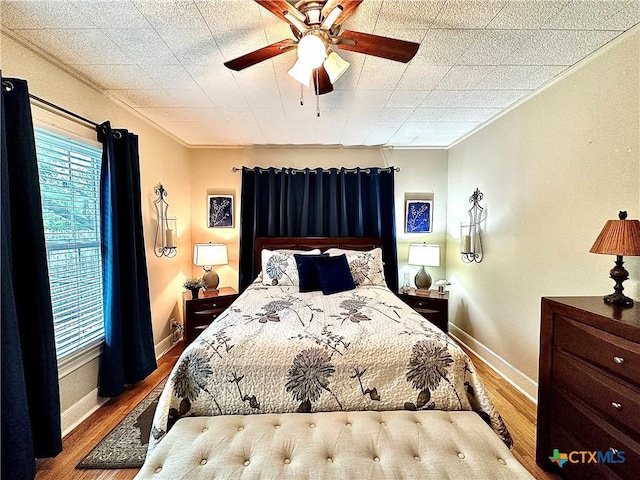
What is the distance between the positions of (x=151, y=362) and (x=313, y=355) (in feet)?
6.14

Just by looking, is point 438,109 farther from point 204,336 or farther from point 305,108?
point 204,336

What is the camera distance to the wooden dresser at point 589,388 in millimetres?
1350

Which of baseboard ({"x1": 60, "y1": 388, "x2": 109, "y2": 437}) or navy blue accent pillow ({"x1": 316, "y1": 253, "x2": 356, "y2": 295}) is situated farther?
navy blue accent pillow ({"x1": 316, "y1": 253, "x2": 356, "y2": 295})

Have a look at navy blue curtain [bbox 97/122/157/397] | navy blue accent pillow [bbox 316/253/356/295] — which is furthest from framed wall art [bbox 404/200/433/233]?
Answer: navy blue curtain [bbox 97/122/157/397]

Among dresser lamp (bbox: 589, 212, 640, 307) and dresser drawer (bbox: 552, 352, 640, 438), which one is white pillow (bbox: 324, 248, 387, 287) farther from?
dresser lamp (bbox: 589, 212, 640, 307)

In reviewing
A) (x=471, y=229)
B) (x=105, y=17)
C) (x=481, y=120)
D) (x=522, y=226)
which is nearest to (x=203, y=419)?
(x=105, y=17)

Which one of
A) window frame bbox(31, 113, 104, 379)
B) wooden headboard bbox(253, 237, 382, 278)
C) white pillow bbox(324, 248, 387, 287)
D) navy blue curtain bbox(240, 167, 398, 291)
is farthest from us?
navy blue curtain bbox(240, 167, 398, 291)

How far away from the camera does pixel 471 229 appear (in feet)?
11.6

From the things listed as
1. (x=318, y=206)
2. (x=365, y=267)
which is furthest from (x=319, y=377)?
(x=318, y=206)

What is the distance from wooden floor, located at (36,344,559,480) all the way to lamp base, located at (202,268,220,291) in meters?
0.95

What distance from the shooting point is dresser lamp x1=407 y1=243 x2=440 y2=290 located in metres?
3.73

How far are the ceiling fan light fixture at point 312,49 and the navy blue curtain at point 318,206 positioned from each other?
2.54 meters

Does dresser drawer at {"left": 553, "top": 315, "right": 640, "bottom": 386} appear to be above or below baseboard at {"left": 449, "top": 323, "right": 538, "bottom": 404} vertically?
above

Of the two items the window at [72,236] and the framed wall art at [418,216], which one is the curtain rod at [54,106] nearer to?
the window at [72,236]
